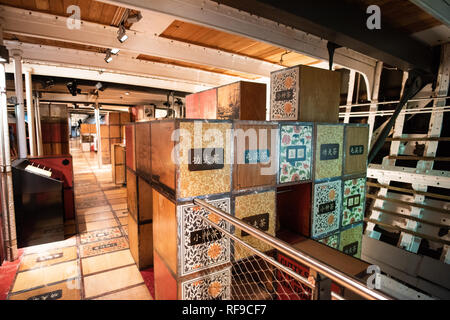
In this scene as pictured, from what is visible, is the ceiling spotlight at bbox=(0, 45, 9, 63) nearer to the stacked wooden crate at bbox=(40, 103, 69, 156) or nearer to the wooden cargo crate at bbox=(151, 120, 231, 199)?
the wooden cargo crate at bbox=(151, 120, 231, 199)

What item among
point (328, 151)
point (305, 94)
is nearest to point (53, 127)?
point (305, 94)

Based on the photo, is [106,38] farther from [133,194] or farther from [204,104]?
[133,194]

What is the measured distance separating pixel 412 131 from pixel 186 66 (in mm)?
4578

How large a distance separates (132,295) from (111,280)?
0.43 m

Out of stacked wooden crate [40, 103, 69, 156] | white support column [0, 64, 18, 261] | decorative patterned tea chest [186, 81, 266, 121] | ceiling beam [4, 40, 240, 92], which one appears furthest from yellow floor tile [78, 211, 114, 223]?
stacked wooden crate [40, 103, 69, 156]

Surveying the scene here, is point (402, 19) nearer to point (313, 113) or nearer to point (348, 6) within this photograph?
point (348, 6)

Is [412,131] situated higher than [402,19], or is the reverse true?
[402,19]

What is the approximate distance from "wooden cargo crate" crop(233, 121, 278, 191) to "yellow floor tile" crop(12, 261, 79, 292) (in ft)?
8.55

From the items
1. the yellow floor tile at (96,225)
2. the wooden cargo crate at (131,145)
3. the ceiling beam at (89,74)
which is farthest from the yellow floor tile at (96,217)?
the ceiling beam at (89,74)

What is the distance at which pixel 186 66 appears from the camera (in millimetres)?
5418

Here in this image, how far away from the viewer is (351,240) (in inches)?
123
